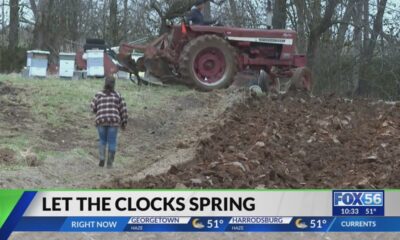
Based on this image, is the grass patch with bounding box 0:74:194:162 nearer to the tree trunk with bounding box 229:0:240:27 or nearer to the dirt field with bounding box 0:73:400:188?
the dirt field with bounding box 0:73:400:188

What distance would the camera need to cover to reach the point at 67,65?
17750 mm

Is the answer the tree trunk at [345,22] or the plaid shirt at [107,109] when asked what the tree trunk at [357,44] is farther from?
the plaid shirt at [107,109]

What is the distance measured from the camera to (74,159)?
10109 mm

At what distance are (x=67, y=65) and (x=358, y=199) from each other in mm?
12700

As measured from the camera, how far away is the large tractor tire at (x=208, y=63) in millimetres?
15430

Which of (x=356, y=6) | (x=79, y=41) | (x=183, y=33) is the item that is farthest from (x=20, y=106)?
(x=79, y=41)

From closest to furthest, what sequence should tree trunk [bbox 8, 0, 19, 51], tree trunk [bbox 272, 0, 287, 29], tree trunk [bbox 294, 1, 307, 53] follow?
tree trunk [bbox 272, 0, 287, 29], tree trunk [bbox 294, 1, 307, 53], tree trunk [bbox 8, 0, 19, 51]

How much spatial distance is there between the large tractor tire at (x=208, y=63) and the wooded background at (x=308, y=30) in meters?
10.5

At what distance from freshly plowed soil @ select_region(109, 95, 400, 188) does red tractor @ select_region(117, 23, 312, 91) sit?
5.19 feet

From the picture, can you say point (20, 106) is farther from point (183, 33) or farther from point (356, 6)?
point (356, 6)

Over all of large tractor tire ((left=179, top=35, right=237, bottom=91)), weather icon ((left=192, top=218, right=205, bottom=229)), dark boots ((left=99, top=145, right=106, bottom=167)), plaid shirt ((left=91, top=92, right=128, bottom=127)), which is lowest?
dark boots ((left=99, top=145, right=106, bottom=167))

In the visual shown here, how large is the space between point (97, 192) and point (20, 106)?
769 centimetres

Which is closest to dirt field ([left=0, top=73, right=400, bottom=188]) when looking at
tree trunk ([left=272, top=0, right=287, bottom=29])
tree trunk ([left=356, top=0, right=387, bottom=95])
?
tree trunk ([left=272, top=0, right=287, bottom=29])

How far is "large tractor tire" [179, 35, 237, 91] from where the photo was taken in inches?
607
